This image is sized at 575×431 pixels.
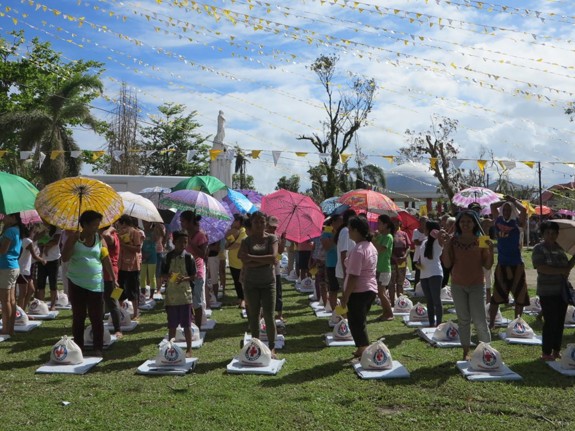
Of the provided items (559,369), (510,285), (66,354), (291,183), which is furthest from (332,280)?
(291,183)

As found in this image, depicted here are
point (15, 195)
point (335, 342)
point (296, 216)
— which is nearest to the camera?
point (15, 195)

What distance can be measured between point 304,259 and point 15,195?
7.92m

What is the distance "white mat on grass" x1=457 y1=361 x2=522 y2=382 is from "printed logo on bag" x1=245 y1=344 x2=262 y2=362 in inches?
87.3

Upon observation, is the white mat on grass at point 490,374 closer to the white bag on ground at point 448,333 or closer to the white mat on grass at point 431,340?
the white mat on grass at point 431,340

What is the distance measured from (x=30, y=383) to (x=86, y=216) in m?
1.99

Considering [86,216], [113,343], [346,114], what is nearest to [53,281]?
[113,343]

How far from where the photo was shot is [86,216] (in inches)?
295

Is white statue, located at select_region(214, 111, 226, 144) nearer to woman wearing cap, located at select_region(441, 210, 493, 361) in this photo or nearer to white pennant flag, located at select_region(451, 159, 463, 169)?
white pennant flag, located at select_region(451, 159, 463, 169)

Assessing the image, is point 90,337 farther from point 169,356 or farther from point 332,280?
point 332,280

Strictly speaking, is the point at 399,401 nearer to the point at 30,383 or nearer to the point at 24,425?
the point at 24,425

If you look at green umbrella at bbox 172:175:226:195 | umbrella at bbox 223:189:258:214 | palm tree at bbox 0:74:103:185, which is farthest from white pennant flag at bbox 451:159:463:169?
palm tree at bbox 0:74:103:185

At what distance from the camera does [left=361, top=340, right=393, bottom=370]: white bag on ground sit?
6934 millimetres

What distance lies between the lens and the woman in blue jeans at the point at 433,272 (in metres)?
9.15

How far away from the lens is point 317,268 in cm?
1126
